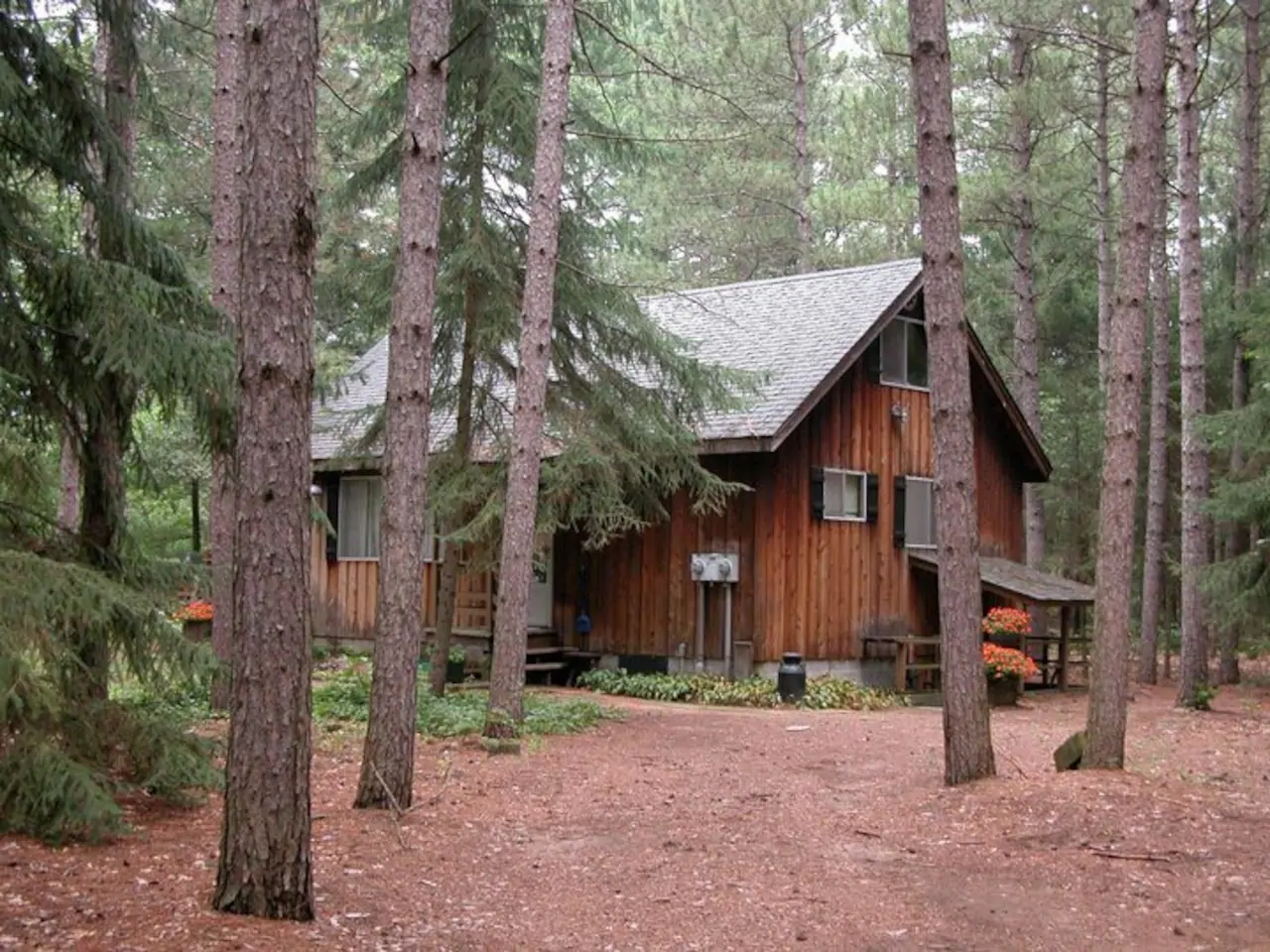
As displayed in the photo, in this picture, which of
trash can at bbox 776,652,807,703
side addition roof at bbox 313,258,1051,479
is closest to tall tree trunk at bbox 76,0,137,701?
side addition roof at bbox 313,258,1051,479

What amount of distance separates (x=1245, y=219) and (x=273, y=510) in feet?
67.0

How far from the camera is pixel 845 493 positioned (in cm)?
1931

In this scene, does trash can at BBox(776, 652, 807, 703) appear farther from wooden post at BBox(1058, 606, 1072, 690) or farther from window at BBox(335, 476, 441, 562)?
window at BBox(335, 476, 441, 562)

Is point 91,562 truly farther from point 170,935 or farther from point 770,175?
point 770,175

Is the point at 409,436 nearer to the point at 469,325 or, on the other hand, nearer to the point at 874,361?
the point at 469,325

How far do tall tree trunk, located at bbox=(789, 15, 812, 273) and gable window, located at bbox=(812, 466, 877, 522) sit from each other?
438 inches

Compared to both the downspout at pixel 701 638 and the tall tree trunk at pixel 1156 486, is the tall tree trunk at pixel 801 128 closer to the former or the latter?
the tall tree trunk at pixel 1156 486

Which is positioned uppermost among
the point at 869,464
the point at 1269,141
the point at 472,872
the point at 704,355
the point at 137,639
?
the point at 1269,141

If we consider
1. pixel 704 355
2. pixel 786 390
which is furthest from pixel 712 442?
pixel 704 355

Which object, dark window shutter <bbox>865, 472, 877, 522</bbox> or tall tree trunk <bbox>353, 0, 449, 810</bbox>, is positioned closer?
tall tree trunk <bbox>353, 0, 449, 810</bbox>

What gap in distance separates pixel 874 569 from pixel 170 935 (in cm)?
1545

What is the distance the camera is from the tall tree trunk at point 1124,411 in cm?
923

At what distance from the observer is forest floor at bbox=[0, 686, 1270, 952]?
5.95 meters

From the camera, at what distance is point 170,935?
5.16 metres
